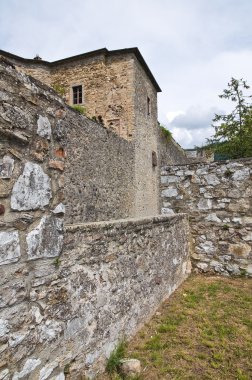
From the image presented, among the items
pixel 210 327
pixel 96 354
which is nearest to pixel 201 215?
pixel 210 327

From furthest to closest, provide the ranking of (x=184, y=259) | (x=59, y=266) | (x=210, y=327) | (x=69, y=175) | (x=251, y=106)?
(x=251, y=106) → (x=69, y=175) → (x=184, y=259) → (x=210, y=327) → (x=59, y=266)

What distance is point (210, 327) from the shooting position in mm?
3156

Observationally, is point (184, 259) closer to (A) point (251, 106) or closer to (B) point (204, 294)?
(B) point (204, 294)

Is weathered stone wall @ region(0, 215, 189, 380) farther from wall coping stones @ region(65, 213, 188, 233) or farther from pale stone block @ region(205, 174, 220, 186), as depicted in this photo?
pale stone block @ region(205, 174, 220, 186)

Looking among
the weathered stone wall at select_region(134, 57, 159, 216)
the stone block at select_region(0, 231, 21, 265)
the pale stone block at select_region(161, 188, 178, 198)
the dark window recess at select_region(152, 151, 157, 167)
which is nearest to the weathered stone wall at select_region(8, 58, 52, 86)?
the weathered stone wall at select_region(134, 57, 159, 216)

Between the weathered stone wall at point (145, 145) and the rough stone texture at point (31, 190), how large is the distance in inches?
468

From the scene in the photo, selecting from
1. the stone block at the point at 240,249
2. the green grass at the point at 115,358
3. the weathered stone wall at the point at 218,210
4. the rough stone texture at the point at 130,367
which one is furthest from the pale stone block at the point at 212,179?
the rough stone texture at the point at 130,367

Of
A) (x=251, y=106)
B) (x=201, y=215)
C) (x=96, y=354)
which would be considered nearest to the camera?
(x=96, y=354)

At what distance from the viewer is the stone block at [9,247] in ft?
5.12

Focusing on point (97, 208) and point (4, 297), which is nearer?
point (4, 297)

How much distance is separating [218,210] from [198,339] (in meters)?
2.73

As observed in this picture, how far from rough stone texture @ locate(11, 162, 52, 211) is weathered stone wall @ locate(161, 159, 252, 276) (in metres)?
3.95

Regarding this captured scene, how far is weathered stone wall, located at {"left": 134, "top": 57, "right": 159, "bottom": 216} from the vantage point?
14281 mm

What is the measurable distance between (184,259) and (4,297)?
389cm
